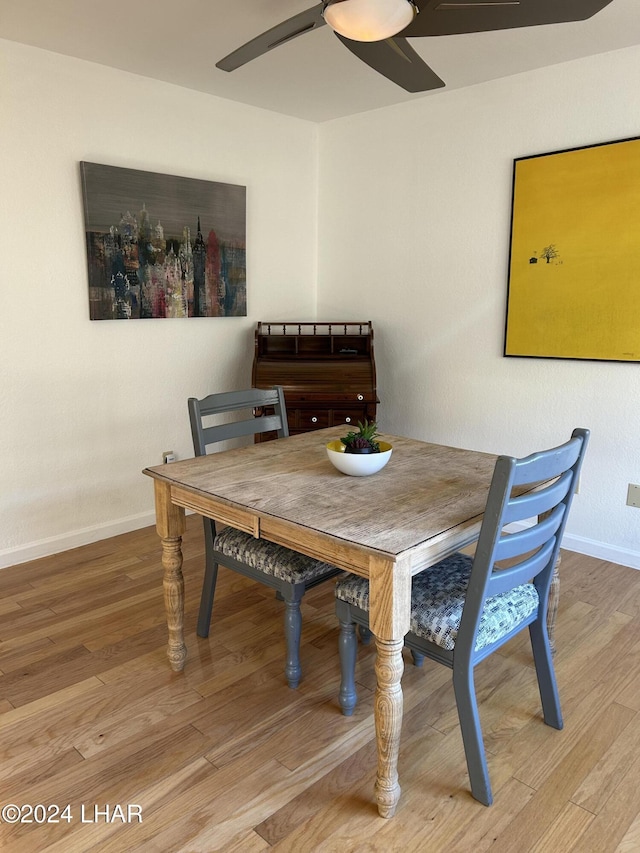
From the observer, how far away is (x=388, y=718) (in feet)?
4.91

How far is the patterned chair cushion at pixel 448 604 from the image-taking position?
5.16ft

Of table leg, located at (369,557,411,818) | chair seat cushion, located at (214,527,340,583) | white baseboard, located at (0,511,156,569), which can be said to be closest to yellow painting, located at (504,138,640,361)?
chair seat cushion, located at (214,527,340,583)

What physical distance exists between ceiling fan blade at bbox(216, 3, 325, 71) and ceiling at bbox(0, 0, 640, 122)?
0.48 m

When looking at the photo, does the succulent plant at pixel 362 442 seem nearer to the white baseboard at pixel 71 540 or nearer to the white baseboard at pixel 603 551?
the white baseboard at pixel 603 551

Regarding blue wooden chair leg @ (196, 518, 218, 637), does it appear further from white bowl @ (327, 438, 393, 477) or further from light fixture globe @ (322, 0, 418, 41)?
light fixture globe @ (322, 0, 418, 41)

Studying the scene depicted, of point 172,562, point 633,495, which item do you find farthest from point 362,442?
point 633,495

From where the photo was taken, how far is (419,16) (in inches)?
64.4

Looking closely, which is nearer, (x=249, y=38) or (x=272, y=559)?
(x=272, y=559)

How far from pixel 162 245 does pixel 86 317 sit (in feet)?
1.82

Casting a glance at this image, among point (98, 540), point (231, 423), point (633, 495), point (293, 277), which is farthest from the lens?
point (293, 277)

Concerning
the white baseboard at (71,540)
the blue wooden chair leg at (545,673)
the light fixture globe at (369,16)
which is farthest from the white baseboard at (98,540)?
the light fixture globe at (369,16)

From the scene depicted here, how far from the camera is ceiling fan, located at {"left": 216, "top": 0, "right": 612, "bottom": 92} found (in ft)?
4.97

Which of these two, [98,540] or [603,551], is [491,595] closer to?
[603,551]

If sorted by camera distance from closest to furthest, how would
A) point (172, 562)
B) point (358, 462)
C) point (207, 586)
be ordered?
point (358, 462) < point (172, 562) < point (207, 586)
